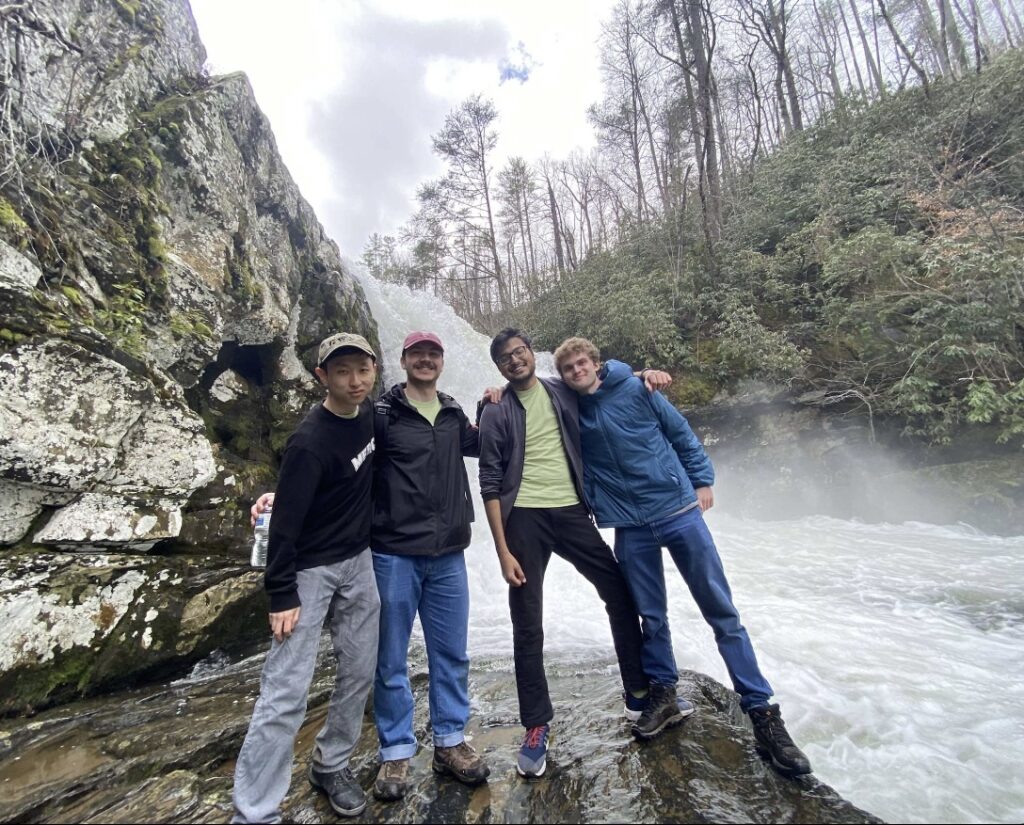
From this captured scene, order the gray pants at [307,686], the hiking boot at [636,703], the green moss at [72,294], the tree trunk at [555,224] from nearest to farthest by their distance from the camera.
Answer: the gray pants at [307,686]
the hiking boot at [636,703]
the green moss at [72,294]
the tree trunk at [555,224]

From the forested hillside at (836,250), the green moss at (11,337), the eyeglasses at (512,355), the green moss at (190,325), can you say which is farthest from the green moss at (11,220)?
the forested hillside at (836,250)

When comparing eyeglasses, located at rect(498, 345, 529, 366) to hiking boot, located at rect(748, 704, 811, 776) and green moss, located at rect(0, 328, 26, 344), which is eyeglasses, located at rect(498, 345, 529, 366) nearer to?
hiking boot, located at rect(748, 704, 811, 776)

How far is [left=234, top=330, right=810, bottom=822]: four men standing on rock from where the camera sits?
83.2 inches

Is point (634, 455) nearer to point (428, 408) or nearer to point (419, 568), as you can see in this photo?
point (428, 408)

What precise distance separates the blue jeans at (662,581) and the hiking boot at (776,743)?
0.37 ft

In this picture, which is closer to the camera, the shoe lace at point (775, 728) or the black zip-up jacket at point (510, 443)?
the shoe lace at point (775, 728)

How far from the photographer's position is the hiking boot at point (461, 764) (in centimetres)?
229

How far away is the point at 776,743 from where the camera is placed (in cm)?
230

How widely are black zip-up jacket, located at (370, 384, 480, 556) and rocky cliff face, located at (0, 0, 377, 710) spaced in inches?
111

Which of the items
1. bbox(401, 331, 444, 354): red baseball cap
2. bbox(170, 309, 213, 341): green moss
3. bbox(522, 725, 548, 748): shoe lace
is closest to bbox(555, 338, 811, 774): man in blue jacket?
bbox(522, 725, 548, 748): shoe lace

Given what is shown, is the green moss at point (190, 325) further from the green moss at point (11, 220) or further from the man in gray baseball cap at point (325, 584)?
the man in gray baseball cap at point (325, 584)

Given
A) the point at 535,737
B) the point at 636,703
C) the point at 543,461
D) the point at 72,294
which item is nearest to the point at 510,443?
the point at 543,461

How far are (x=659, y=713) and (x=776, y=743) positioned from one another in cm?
55

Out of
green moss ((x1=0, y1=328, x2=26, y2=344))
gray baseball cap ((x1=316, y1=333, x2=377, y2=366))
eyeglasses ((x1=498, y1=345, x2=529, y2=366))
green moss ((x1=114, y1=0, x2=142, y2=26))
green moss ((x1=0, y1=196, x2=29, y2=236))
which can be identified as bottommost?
eyeglasses ((x1=498, y1=345, x2=529, y2=366))
